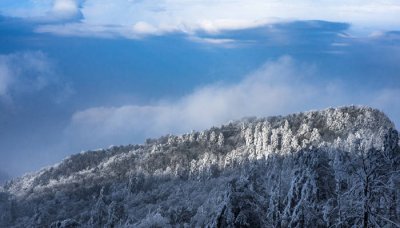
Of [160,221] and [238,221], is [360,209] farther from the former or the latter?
[160,221]

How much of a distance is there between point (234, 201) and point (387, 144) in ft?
140

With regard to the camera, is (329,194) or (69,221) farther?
(69,221)

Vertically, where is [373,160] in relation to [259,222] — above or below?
above

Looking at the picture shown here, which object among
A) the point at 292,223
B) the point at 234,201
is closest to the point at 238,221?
the point at 234,201

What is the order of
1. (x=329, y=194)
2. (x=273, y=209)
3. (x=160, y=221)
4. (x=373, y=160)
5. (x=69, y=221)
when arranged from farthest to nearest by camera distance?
1. (x=160, y=221)
2. (x=69, y=221)
3. (x=273, y=209)
4. (x=329, y=194)
5. (x=373, y=160)

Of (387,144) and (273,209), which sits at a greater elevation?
(387,144)

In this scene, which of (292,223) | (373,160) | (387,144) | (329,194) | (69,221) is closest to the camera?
(373,160)

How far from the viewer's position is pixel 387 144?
2766 inches

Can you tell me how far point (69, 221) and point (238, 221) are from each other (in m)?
49.7

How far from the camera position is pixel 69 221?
77.4 m

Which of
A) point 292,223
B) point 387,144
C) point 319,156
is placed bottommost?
point 292,223

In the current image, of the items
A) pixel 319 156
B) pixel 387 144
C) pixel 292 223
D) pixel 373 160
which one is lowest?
pixel 292 223

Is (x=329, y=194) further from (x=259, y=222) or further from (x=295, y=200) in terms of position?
(x=259, y=222)

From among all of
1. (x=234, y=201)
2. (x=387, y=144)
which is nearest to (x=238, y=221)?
(x=234, y=201)
